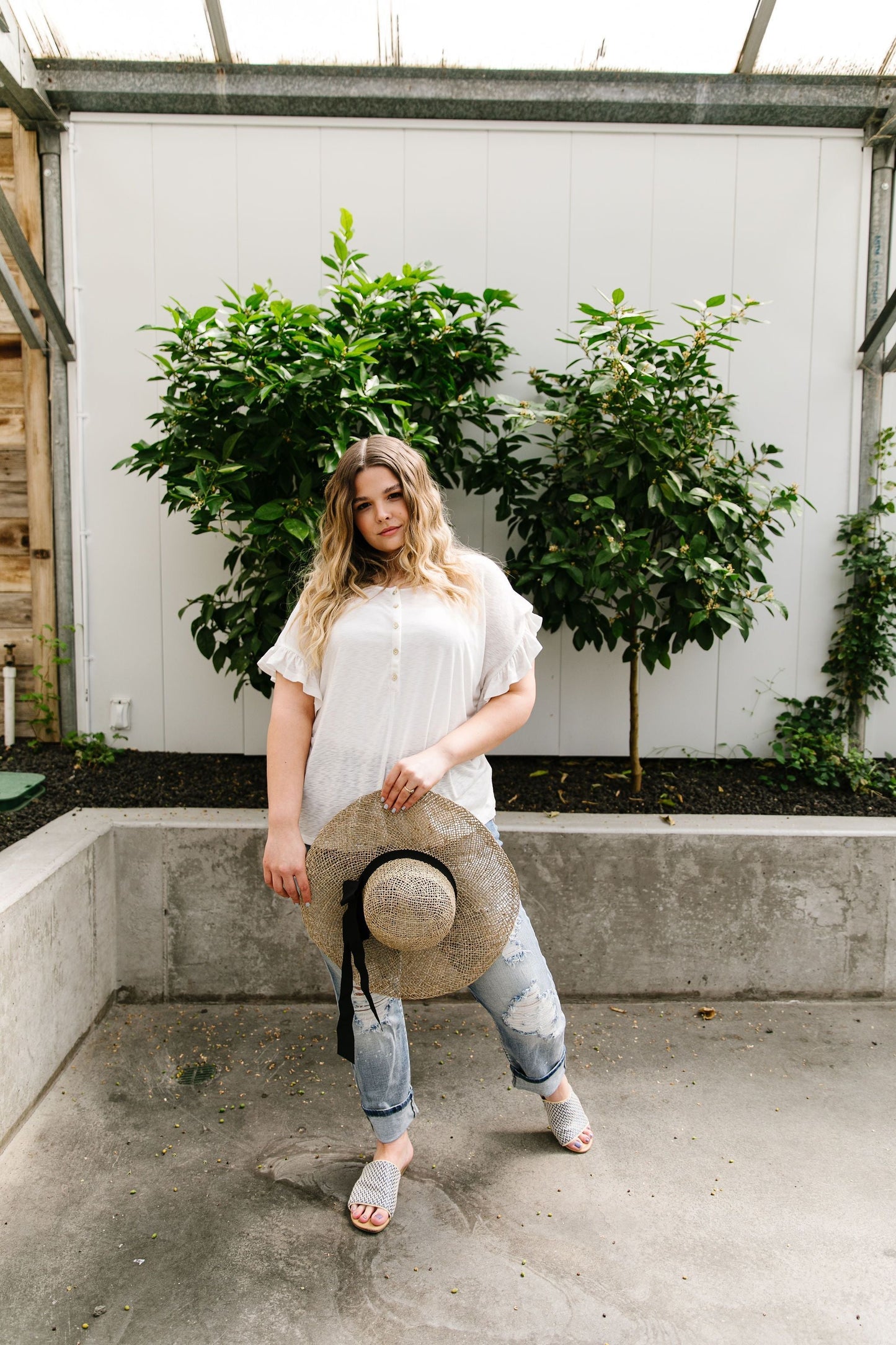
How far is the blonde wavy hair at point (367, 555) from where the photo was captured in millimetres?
1738

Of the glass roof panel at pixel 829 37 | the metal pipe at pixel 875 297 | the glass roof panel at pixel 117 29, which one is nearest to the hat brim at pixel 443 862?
the metal pipe at pixel 875 297

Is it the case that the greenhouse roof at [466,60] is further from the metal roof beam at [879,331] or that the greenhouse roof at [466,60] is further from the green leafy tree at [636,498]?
the green leafy tree at [636,498]

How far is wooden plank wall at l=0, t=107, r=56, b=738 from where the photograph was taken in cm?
319

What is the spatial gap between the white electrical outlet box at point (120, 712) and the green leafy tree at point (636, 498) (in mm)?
1627

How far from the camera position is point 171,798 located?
295 cm

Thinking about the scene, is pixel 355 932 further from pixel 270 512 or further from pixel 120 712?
pixel 120 712

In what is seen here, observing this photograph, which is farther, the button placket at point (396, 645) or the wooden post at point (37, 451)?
the wooden post at point (37, 451)

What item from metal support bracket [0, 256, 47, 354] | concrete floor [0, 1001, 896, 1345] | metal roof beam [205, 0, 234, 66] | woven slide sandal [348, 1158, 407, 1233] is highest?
metal roof beam [205, 0, 234, 66]

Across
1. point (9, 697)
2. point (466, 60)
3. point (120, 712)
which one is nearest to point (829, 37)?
point (466, 60)

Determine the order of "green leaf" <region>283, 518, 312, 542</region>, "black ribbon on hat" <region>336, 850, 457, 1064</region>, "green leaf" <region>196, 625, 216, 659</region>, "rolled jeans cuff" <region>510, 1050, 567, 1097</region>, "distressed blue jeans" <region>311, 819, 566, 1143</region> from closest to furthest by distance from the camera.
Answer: "black ribbon on hat" <region>336, 850, 457, 1064</region>, "distressed blue jeans" <region>311, 819, 566, 1143</region>, "rolled jeans cuff" <region>510, 1050, 567, 1097</region>, "green leaf" <region>283, 518, 312, 542</region>, "green leaf" <region>196, 625, 216, 659</region>

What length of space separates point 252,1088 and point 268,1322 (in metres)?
0.72

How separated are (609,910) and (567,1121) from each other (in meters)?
0.74

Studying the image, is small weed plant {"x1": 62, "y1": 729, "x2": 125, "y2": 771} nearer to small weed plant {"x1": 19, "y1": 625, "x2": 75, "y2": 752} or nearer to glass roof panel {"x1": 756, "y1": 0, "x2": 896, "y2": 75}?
small weed plant {"x1": 19, "y1": 625, "x2": 75, "y2": 752}

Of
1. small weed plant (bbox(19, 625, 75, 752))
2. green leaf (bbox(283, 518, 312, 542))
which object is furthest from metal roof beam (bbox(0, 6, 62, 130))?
green leaf (bbox(283, 518, 312, 542))
